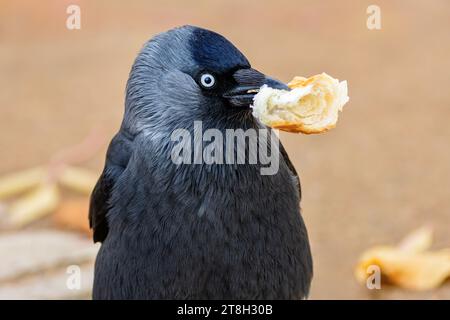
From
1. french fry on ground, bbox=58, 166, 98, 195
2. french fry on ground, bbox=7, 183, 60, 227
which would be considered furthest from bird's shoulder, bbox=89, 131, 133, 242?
french fry on ground, bbox=58, 166, 98, 195

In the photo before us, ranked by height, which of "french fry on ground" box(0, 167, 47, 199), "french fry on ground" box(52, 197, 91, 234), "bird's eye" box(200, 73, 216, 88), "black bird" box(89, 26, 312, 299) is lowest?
"black bird" box(89, 26, 312, 299)

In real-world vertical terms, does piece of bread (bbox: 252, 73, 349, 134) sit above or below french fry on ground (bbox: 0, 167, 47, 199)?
below

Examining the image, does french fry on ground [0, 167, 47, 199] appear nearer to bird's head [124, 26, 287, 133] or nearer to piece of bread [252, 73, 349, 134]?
bird's head [124, 26, 287, 133]

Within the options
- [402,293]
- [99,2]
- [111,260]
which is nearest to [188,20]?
[99,2]

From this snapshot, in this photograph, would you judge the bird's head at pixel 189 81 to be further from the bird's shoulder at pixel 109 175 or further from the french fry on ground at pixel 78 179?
the french fry on ground at pixel 78 179

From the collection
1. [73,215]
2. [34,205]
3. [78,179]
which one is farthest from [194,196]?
[78,179]
